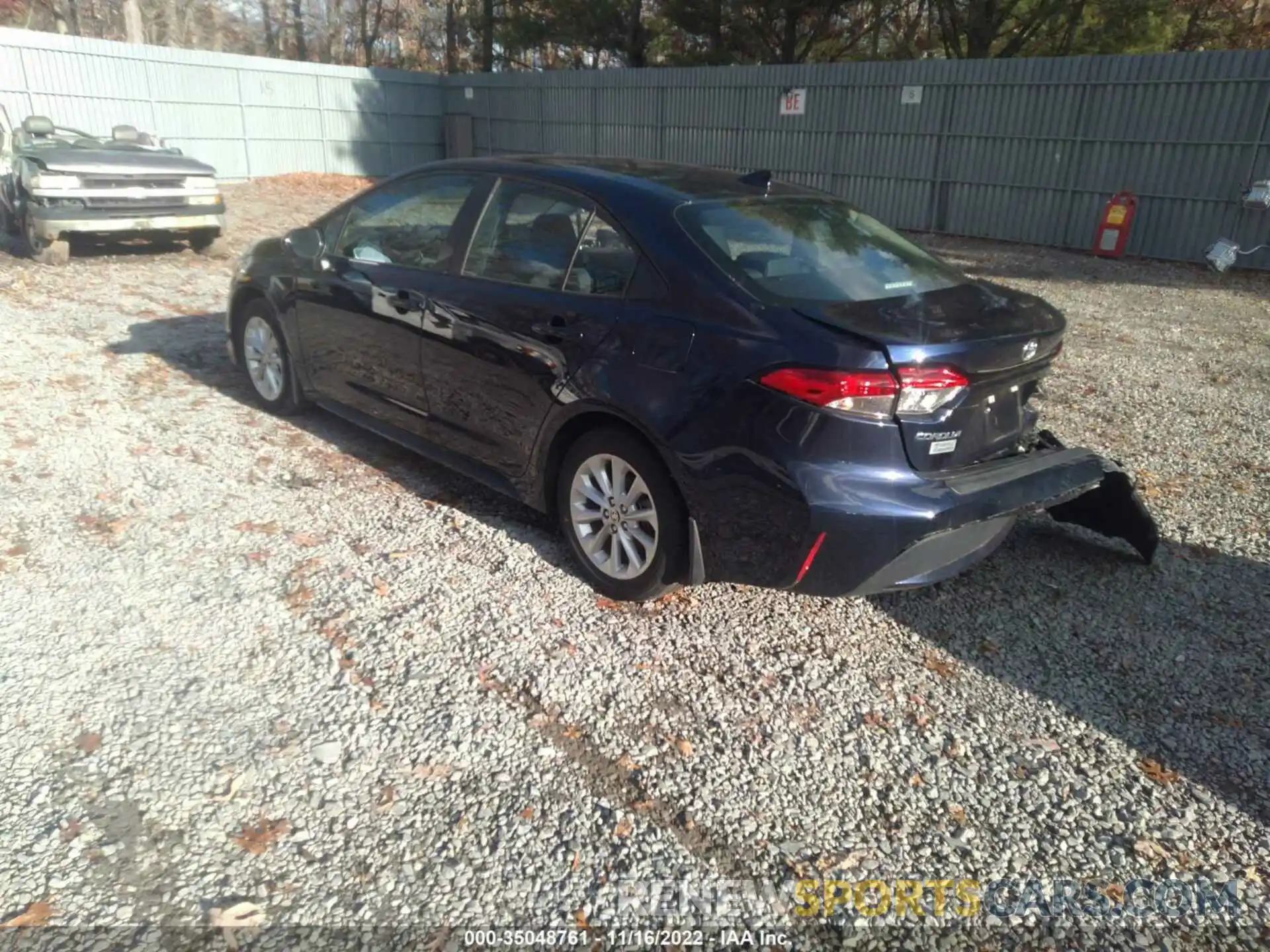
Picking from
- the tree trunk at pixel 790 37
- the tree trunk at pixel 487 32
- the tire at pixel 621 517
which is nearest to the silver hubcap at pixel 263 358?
the tire at pixel 621 517

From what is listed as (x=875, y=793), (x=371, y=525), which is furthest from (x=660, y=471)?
(x=371, y=525)

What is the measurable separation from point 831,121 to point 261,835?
17688 millimetres

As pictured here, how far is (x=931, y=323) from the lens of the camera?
10.9 ft

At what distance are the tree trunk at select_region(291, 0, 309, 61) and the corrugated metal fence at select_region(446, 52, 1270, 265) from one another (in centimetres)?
3028

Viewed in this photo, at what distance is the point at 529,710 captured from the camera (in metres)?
3.17

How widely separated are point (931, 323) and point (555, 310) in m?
1.51

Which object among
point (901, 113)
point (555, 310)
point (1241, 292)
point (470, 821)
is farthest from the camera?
point (901, 113)

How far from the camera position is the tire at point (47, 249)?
414 inches

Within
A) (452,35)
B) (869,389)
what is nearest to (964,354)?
(869,389)

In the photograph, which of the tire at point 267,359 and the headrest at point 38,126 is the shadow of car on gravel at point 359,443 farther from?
the headrest at point 38,126

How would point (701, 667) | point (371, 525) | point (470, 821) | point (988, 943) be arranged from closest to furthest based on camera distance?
point (988, 943)
point (470, 821)
point (701, 667)
point (371, 525)

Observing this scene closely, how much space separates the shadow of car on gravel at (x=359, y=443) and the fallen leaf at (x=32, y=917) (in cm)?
221

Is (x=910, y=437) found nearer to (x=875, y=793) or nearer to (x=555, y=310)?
(x=875, y=793)

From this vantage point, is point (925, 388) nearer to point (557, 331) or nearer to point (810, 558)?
point (810, 558)
